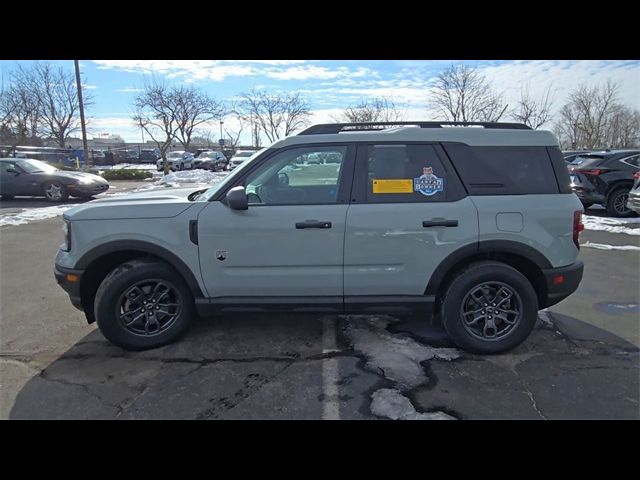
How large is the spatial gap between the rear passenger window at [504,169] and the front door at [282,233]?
3.33ft

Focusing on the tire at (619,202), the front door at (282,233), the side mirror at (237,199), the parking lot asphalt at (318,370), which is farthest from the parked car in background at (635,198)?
the side mirror at (237,199)

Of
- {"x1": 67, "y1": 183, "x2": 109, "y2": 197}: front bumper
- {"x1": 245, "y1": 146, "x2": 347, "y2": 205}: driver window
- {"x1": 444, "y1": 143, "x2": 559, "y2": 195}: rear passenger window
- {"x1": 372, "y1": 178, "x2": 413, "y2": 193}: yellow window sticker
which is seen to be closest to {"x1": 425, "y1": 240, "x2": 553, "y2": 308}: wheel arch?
{"x1": 444, "y1": 143, "x2": 559, "y2": 195}: rear passenger window

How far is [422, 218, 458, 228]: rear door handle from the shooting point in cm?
318

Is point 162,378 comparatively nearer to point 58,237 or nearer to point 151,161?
point 58,237

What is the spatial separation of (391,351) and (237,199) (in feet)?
6.31

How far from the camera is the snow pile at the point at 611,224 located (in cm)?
823

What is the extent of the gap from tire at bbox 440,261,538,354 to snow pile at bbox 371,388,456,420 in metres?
0.92

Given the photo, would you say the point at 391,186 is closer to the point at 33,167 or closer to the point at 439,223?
the point at 439,223

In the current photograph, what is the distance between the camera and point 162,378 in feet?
9.86

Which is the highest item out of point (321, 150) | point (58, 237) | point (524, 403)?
point (321, 150)

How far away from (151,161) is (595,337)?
45.8 metres

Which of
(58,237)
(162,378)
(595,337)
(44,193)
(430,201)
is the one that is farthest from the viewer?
(44,193)

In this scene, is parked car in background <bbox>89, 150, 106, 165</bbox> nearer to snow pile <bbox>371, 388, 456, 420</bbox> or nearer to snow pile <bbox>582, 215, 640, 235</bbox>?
snow pile <bbox>582, 215, 640, 235</bbox>

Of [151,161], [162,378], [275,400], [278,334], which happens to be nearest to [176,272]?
[162,378]
